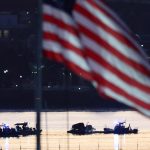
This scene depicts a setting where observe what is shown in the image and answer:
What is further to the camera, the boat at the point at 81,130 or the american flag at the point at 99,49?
the boat at the point at 81,130

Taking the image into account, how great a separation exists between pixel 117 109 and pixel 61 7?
418 ft

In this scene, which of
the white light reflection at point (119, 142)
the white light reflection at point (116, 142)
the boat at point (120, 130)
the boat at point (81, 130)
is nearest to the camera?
the white light reflection at point (116, 142)

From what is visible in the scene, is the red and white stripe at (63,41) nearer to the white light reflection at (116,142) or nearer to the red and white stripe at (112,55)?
the red and white stripe at (112,55)

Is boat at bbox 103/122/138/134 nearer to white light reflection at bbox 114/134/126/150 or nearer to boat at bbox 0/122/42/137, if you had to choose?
white light reflection at bbox 114/134/126/150

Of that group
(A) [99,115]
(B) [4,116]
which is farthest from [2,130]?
(A) [99,115]

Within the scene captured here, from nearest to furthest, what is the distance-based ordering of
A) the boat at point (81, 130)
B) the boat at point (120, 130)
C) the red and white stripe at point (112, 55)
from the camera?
the red and white stripe at point (112, 55) < the boat at point (120, 130) < the boat at point (81, 130)

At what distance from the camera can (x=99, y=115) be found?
129 meters

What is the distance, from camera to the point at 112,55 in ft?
47.0

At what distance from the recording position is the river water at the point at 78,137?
71.0 meters

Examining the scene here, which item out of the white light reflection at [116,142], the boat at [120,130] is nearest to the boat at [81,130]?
the boat at [120,130]

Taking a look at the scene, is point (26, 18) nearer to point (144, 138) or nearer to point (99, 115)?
point (99, 115)

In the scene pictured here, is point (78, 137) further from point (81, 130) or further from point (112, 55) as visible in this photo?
point (112, 55)

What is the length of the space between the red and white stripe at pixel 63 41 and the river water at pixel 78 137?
29.1m

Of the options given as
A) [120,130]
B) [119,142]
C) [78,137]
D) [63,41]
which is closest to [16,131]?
[78,137]
